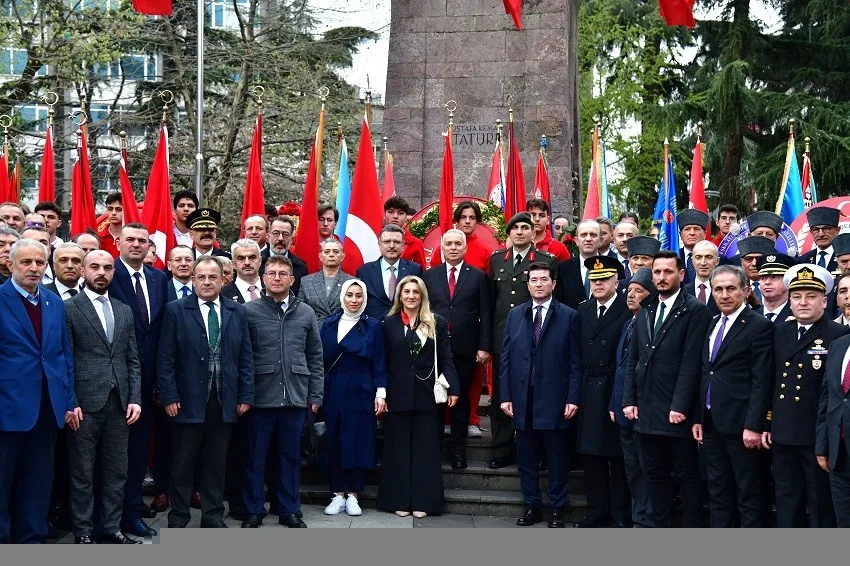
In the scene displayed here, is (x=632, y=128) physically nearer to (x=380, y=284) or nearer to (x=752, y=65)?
(x=752, y=65)

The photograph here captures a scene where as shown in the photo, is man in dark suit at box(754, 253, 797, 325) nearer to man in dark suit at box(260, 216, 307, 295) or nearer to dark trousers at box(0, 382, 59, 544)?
man in dark suit at box(260, 216, 307, 295)

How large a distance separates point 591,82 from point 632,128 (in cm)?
194

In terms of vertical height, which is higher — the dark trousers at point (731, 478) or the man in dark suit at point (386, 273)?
the man in dark suit at point (386, 273)

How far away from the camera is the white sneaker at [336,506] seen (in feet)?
27.9

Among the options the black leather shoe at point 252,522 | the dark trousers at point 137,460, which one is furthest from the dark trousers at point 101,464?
the black leather shoe at point 252,522

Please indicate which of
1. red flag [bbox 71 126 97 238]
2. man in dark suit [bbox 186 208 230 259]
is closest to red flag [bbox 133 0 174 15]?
red flag [bbox 71 126 97 238]

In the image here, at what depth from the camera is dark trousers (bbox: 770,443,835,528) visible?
6941mm

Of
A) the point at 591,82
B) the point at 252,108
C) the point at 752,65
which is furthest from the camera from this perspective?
the point at 591,82

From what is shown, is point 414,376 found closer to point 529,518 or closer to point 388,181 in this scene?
point 529,518

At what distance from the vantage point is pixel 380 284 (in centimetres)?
938

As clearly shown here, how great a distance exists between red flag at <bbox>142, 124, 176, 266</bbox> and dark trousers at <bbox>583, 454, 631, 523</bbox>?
14.6ft

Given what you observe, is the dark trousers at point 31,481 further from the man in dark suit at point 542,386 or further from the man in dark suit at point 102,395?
the man in dark suit at point 542,386

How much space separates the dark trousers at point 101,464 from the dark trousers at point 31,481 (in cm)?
20

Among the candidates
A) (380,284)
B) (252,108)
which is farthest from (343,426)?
(252,108)
